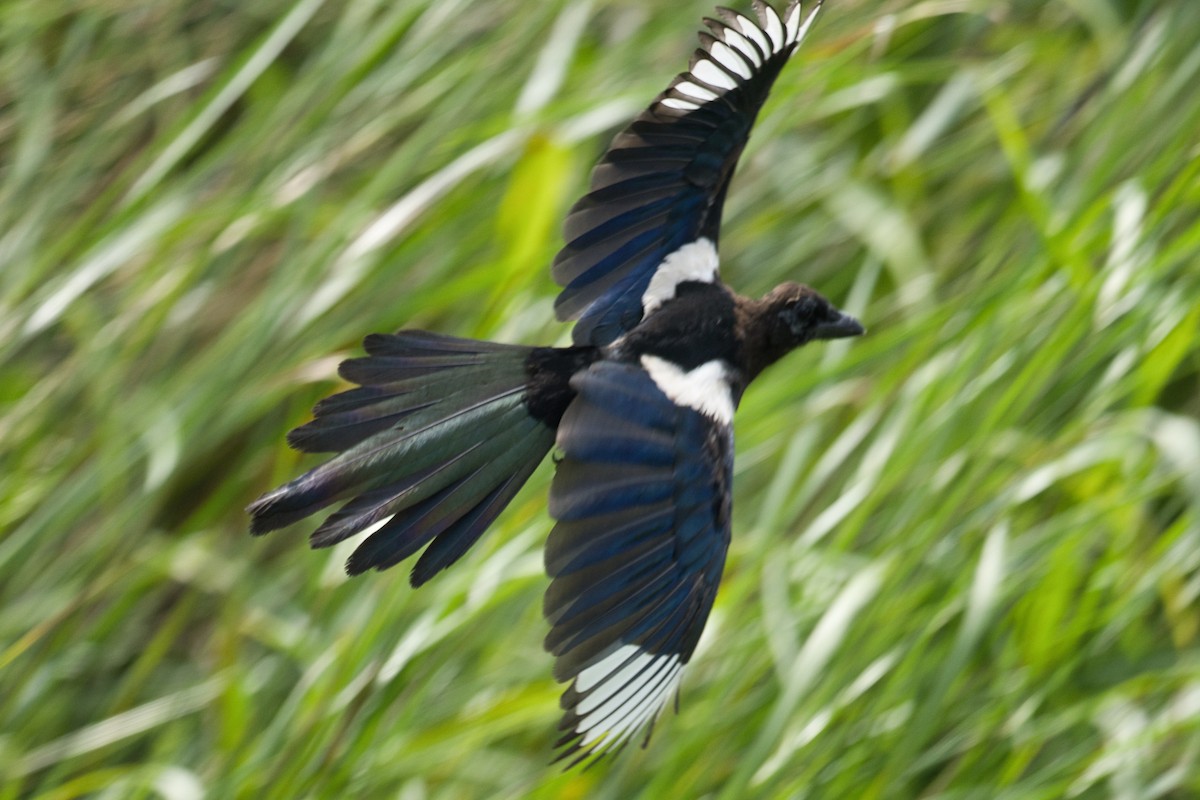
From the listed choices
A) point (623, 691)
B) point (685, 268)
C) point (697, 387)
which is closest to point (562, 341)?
point (685, 268)

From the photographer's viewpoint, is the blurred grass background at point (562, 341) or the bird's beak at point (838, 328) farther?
the blurred grass background at point (562, 341)

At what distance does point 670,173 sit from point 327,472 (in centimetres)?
40

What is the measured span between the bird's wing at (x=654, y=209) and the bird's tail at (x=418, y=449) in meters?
0.10

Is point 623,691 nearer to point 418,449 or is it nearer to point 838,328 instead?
point 418,449

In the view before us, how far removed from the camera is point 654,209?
4.73ft

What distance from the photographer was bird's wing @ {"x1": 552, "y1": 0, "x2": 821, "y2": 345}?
1358 millimetres

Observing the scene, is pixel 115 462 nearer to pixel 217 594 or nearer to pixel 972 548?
pixel 217 594

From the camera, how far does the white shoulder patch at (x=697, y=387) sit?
1.28m

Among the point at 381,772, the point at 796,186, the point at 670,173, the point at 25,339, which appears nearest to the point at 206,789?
the point at 381,772

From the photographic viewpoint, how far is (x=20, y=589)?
5.87ft

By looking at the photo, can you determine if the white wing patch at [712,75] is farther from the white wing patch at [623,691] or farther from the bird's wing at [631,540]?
the white wing patch at [623,691]

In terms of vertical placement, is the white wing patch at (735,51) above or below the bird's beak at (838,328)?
above

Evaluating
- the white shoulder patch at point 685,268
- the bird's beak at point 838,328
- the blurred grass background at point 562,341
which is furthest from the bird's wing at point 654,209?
the blurred grass background at point 562,341

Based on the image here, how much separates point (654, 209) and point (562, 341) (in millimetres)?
249
